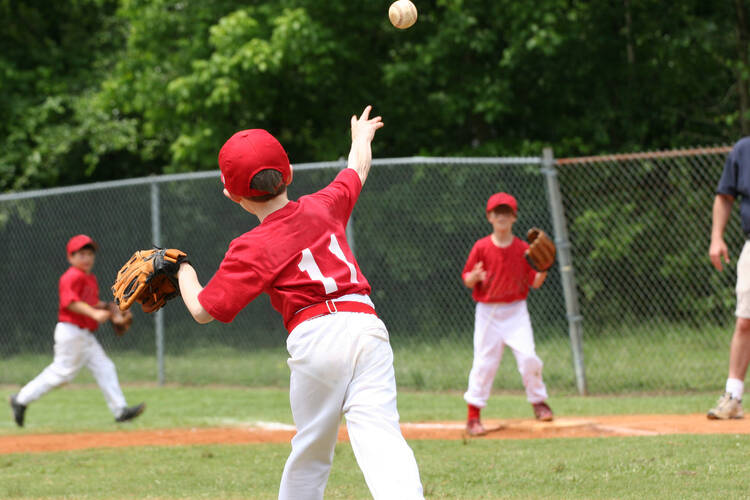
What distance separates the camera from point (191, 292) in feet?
11.8

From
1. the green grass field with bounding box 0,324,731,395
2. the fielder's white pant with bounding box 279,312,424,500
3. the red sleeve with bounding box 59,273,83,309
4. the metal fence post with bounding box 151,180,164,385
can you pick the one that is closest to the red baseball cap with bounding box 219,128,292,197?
the fielder's white pant with bounding box 279,312,424,500

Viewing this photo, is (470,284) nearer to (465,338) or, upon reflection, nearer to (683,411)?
(683,411)

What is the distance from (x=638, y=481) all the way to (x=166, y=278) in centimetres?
278

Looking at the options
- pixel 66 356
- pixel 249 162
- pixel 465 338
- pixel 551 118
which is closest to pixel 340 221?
pixel 249 162

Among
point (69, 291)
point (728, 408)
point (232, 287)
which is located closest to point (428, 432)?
point (728, 408)

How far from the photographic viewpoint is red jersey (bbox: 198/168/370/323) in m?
3.49

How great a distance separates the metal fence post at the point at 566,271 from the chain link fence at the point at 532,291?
0.01 m

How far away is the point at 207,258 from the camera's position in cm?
1198

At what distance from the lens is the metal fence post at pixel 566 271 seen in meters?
9.19

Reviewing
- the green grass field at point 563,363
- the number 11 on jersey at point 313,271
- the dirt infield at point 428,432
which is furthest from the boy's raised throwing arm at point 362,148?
the green grass field at point 563,363

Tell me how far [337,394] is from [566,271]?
19.8 ft

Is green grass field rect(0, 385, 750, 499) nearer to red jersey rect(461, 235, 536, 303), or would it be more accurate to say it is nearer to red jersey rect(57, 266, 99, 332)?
red jersey rect(461, 235, 536, 303)

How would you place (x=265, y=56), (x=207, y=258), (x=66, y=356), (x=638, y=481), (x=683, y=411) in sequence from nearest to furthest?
(x=638, y=481) → (x=683, y=411) → (x=66, y=356) → (x=207, y=258) → (x=265, y=56)

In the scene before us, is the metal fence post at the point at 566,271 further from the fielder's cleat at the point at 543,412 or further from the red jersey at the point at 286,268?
the red jersey at the point at 286,268
